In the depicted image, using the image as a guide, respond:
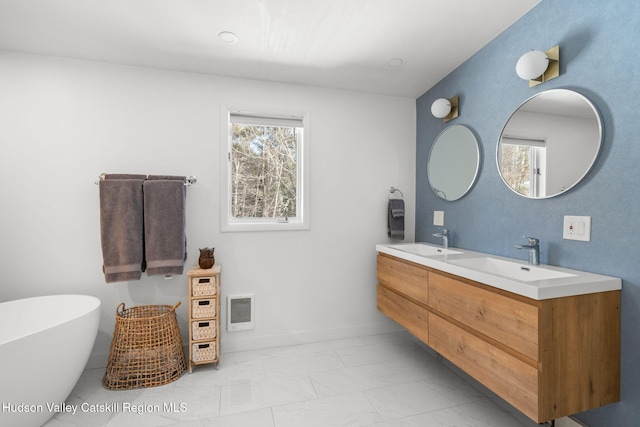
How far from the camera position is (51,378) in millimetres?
1574

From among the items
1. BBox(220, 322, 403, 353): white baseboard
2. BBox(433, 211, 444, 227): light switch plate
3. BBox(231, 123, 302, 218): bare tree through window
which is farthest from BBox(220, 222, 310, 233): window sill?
BBox(433, 211, 444, 227): light switch plate

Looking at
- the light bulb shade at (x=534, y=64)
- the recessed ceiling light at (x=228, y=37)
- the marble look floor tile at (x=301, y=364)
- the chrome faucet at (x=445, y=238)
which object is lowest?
the marble look floor tile at (x=301, y=364)

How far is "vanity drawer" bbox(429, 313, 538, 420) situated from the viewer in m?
1.27

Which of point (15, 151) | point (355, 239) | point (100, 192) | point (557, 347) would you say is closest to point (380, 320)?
point (355, 239)

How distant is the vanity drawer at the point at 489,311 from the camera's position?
49.9 inches

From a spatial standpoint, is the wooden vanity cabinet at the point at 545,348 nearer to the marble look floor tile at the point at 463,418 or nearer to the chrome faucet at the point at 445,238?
the marble look floor tile at the point at 463,418

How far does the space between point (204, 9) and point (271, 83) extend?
2.97ft

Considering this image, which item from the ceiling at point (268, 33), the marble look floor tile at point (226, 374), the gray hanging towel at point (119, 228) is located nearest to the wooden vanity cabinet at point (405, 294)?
the marble look floor tile at point (226, 374)

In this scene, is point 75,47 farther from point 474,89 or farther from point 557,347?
point 557,347

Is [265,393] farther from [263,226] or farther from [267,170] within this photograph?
[267,170]

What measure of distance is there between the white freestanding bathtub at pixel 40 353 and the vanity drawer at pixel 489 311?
6.89ft

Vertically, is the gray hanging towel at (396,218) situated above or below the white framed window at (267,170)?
below

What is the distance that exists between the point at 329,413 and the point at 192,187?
1.88m

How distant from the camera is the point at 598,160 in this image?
1.44 m
